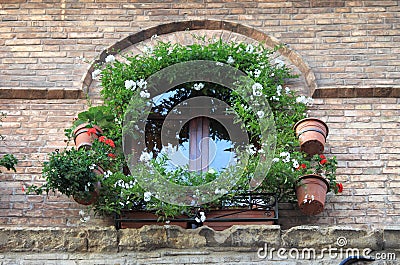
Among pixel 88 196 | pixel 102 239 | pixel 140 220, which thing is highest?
pixel 88 196

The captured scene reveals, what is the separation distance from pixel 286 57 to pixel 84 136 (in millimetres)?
2103

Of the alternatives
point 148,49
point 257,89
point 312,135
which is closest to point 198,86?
point 257,89

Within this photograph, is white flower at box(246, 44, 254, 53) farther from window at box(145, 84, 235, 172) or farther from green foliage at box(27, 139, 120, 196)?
green foliage at box(27, 139, 120, 196)

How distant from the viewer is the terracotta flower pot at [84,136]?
7.51m

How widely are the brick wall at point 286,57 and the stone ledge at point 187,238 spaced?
48 cm

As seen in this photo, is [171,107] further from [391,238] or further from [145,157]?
[391,238]

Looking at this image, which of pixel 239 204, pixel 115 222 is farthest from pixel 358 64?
pixel 115 222

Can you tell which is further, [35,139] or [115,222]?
[35,139]

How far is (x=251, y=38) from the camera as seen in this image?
884cm

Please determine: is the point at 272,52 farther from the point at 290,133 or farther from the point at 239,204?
the point at 239,204

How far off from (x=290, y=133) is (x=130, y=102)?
133 cm

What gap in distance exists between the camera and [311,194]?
23.4ft

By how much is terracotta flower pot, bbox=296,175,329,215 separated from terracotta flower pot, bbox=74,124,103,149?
1657 mm

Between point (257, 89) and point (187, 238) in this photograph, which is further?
point (257, 89)
